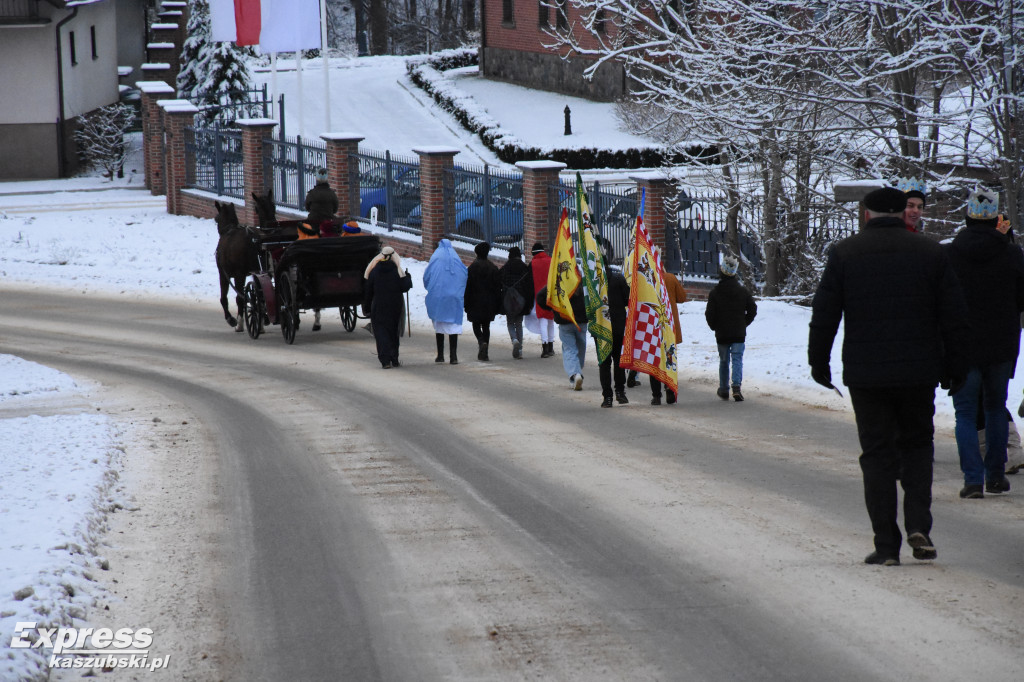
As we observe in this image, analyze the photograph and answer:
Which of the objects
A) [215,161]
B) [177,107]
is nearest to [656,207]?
[215,161]

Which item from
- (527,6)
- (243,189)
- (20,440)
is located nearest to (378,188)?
(243,189)

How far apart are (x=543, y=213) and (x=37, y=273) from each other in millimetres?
11282

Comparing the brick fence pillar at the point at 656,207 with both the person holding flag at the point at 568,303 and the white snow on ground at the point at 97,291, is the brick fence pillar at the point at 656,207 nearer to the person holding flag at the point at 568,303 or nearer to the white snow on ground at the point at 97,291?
the white snow on ground at the point at 97,291

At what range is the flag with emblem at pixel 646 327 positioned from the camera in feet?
43.0

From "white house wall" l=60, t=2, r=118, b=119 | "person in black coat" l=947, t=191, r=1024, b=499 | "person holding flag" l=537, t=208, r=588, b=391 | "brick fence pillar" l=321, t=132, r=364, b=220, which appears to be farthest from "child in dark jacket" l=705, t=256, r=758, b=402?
"white house wall" l=60, t=2, r=118, b=119

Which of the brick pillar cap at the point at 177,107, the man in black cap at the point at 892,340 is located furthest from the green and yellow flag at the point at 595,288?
the brick pillar cap at the point at 177,107

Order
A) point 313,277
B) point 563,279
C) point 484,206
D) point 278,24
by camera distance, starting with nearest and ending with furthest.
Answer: point 563,279, point 313,277, point 484,206, point 278,24

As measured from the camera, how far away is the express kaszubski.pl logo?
610 centimetres

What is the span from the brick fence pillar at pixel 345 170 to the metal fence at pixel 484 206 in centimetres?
323

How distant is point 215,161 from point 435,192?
9478 mm

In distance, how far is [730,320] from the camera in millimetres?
13508

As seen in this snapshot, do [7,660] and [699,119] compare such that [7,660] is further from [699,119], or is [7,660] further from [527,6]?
[527,6]

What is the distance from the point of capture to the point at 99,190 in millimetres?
38031

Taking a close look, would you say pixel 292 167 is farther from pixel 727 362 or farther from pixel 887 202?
pixel 887 202
